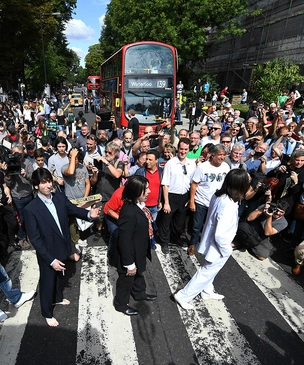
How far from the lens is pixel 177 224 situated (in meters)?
5.00

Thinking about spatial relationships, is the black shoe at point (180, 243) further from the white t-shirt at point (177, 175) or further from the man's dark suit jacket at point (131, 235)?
the man's dark suit jacket at point (131, 235)

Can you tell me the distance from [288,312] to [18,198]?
4.62 metres

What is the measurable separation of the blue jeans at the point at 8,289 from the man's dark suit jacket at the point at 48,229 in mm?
818

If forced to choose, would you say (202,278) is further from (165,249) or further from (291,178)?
(291,178)

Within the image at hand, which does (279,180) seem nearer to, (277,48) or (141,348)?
(141,348)

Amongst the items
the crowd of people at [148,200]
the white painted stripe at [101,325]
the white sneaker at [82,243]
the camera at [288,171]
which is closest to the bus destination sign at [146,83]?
the crowd of people at [148,200]

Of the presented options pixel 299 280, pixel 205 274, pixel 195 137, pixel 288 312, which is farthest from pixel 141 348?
pixel 195 137

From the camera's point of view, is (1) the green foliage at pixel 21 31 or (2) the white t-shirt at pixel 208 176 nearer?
(2) the white t-shirt at pixel 208 176

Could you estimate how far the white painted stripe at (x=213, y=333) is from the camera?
3.00 meters

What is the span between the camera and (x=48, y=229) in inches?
115

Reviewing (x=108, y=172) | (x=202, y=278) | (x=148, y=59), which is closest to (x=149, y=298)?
(x=202, y=278)

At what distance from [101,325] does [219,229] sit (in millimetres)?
1913

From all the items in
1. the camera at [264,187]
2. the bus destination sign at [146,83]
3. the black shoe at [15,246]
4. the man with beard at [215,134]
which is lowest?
the black shoe at [15,246]

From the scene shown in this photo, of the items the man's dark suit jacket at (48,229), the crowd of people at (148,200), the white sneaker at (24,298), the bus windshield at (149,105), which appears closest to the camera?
the man's dark suit jacket at (48,229)
